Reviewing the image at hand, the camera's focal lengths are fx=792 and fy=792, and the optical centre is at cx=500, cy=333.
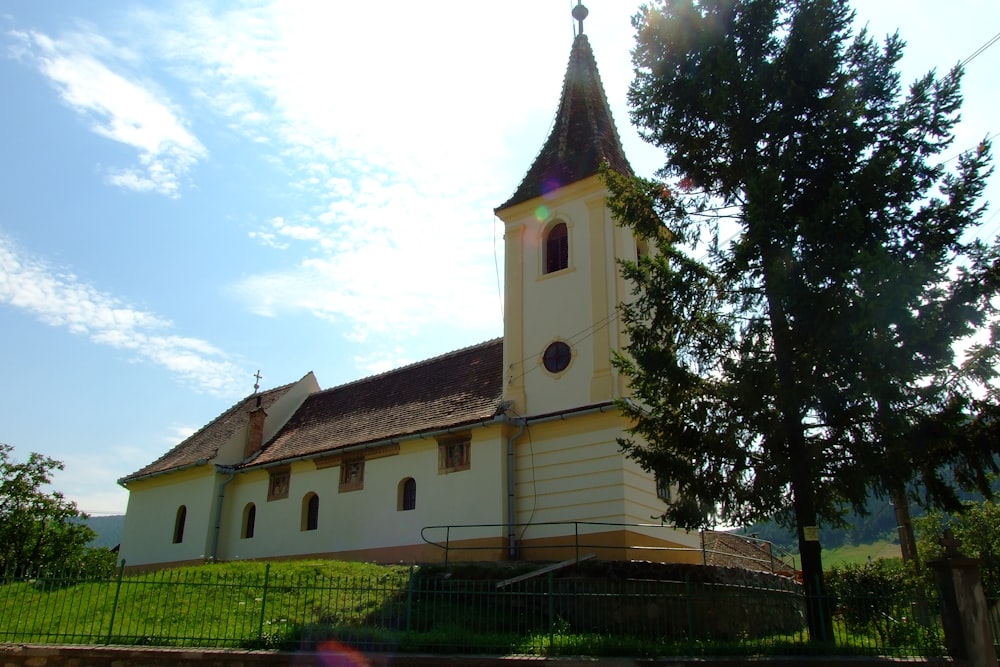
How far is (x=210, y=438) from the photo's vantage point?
3008cm

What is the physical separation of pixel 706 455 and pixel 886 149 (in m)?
5.65

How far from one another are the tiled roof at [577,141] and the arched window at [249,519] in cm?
1312

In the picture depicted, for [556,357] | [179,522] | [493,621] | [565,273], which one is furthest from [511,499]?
[179,522]

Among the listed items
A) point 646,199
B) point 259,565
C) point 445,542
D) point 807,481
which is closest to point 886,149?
point 646,199

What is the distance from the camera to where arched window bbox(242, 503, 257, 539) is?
26562mm

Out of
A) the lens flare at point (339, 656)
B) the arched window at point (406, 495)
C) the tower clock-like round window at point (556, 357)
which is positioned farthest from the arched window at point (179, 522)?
the lens flare at point (339, 656)

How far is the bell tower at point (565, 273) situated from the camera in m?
21.2

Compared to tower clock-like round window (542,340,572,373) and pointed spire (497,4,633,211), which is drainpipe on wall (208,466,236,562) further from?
pointed spire (497,4,633,211)

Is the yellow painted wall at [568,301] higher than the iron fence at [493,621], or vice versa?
the yellow painted wall at [568,301]

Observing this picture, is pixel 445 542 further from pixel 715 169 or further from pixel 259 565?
pixel 715 169

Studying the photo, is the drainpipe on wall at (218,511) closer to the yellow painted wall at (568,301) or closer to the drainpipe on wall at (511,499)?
the yellow painted wall at (568,301)

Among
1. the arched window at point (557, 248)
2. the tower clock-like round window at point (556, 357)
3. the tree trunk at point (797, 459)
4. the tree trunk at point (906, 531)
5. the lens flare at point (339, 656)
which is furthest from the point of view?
the arched window at point (557, 248)

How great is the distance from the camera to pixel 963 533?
84.3ft

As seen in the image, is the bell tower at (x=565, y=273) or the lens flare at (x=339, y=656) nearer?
the lens flare at (x=339, y=656)
